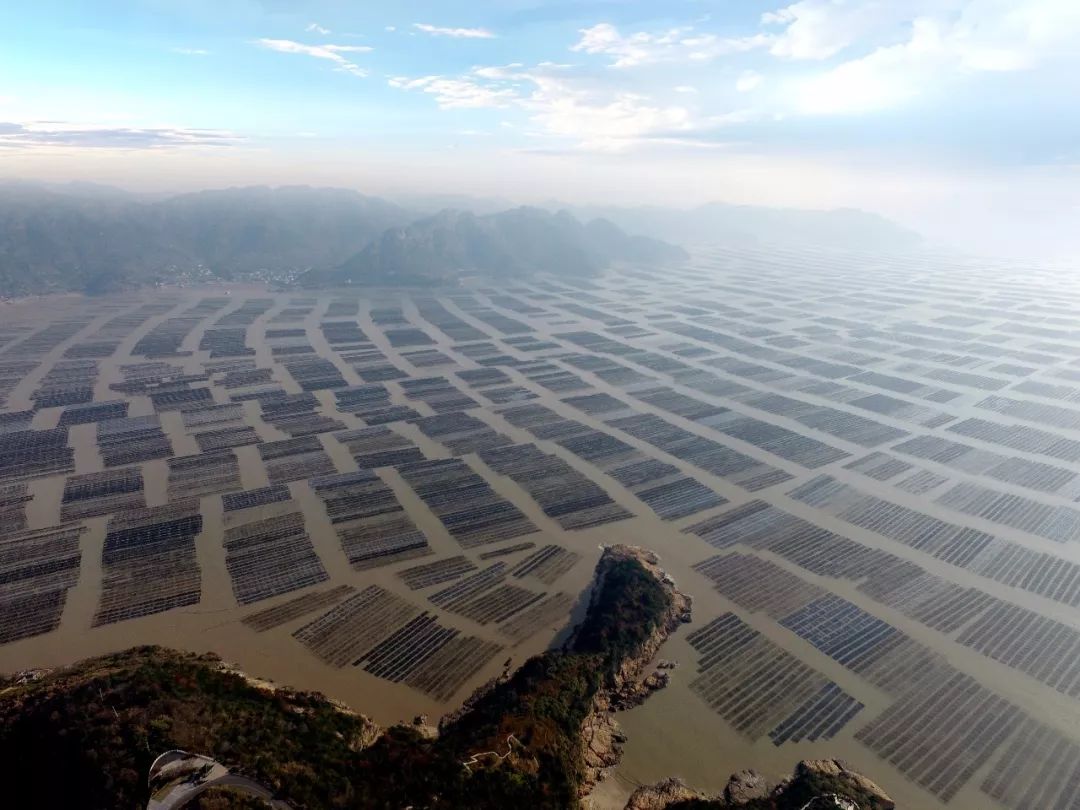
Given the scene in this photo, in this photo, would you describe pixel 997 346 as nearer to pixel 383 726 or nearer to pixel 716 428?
pixel 716 428

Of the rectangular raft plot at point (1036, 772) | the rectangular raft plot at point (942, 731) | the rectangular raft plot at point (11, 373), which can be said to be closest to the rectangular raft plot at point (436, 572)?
the rectangular raft plot at point (942, 731)

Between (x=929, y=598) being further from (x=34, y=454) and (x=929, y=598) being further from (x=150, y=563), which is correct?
(x=34, y=454)

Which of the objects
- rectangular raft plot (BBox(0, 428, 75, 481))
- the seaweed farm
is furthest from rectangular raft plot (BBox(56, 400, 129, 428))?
rectangular raft plot (BBox(0, 428, 75, 481))

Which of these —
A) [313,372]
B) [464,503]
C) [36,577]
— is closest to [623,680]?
[464,503]

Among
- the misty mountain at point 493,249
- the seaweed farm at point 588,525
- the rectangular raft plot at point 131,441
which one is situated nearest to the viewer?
the seaweed farm at point 588,525

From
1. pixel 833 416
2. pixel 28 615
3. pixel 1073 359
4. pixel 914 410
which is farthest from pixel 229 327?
pixel 1073 359

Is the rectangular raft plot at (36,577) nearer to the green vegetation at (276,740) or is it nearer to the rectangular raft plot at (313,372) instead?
the green vegetation at (276,740)
